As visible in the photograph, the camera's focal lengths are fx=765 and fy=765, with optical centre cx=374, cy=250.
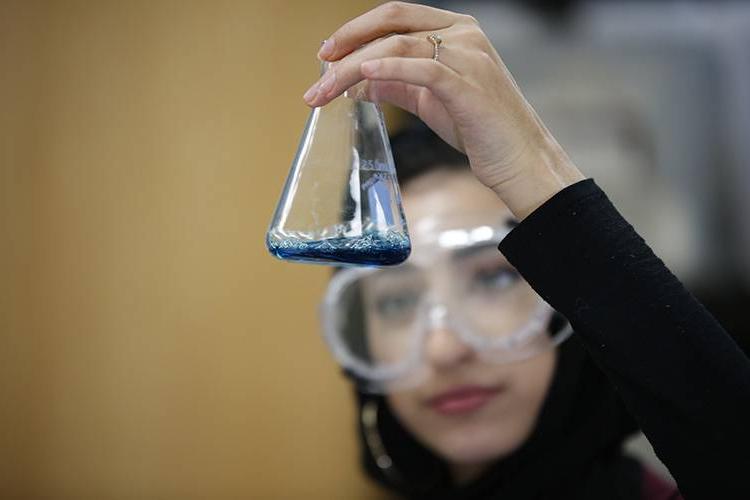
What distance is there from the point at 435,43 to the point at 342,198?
177 millimetres

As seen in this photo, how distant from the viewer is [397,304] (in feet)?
4.73

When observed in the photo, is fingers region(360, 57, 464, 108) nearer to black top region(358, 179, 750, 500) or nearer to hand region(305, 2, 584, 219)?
hand region(305, 2, 584, 219)

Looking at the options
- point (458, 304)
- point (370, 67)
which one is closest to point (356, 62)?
point (370, 67)

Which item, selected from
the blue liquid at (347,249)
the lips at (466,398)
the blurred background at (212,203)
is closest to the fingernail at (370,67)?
the blue liquid at (347,249)

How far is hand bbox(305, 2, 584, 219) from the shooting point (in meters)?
0.70

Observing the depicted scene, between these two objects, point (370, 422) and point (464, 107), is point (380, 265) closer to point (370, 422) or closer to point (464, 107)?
point (464, 107)

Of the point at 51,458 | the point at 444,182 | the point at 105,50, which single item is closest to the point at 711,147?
the point at 444,182

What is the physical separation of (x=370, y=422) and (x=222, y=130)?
1.19 m

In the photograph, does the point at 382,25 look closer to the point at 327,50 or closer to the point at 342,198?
the point at 327,50

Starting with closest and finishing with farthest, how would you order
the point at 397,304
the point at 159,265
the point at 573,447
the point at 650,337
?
the point at 650,337 < the point at 573,447 < the point at 397,304 < the point at 159,265

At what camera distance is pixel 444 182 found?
4.64ft

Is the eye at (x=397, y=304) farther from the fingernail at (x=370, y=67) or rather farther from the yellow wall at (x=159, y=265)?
the yellow wall at (x=159, y=265)

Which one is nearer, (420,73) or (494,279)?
(420,73)

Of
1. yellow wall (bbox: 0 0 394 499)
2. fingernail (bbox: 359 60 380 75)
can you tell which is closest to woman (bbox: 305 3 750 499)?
fingernail (bbox: 359 60 380 75)
